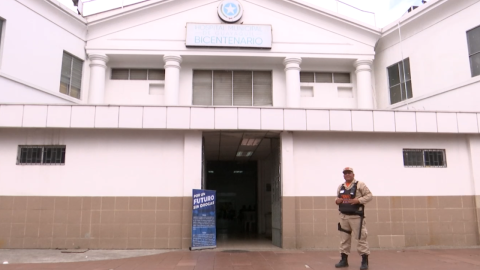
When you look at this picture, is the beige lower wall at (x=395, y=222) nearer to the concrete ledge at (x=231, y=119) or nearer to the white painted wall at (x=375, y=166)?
the white painted wall at (x=375, y=166)

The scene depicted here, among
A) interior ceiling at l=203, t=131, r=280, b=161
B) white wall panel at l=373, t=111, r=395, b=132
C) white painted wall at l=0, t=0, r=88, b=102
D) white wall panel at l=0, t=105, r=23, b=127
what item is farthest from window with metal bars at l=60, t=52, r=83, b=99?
white wall panel at l=373, t=111, r=395, b=132

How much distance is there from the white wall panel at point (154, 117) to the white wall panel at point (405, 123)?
21.4ft

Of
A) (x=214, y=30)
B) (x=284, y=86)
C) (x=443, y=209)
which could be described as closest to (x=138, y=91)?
(x=214, y=30)

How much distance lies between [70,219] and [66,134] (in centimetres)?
235

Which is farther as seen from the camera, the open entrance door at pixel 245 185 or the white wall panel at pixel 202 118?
the open entrance door at pixel 245 185

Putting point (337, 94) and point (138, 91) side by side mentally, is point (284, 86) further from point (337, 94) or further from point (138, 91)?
point (138, 91)

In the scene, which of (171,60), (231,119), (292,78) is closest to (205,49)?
(171,60)

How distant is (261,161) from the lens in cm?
1712

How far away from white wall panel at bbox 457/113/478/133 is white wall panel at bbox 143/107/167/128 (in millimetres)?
8375

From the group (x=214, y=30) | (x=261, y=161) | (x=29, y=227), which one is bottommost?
(x=29, y=227)

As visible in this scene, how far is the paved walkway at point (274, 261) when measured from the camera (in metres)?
7.83

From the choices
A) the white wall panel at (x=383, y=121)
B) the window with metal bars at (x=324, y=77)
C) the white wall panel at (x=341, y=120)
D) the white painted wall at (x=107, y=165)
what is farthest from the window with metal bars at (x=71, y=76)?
the white wall panel at (x=383, y=121)

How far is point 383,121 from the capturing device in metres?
10.9

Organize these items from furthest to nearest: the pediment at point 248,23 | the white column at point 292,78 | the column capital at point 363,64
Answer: the column capital at point 363,64 → the pediment at point 248,23 → the white column at point 292,78
